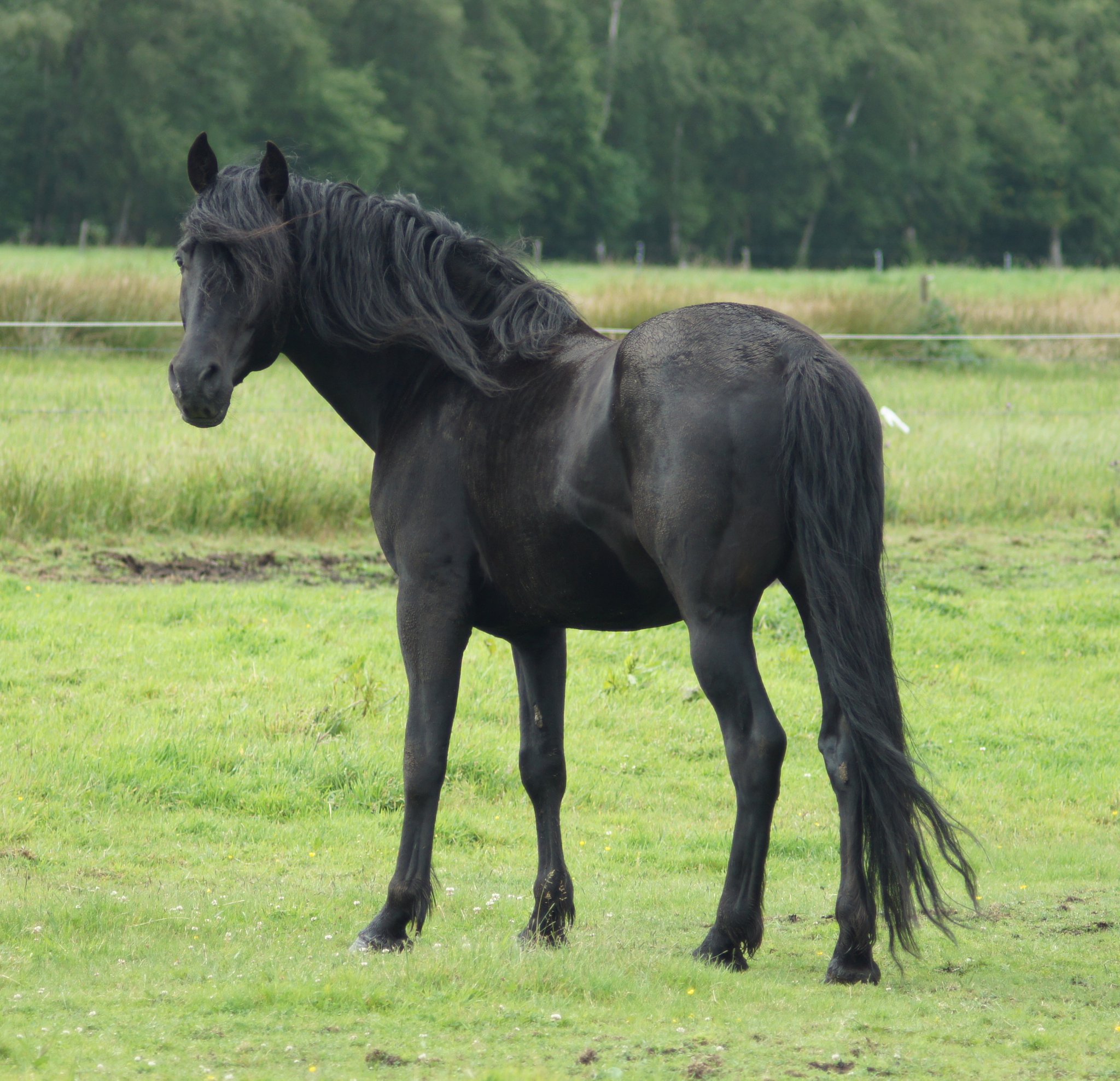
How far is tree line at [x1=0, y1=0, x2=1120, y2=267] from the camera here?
173 feet

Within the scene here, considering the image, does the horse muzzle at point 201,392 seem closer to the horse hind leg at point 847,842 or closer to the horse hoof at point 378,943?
the horse hoof at point 378,943

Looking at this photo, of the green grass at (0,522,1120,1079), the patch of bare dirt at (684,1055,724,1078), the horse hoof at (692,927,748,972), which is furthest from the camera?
the horse hoof at (692,927,748,972)

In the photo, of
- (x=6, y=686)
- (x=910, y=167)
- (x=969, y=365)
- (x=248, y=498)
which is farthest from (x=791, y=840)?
(x=910, y=167)

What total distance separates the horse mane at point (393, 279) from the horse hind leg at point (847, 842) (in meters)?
1.39

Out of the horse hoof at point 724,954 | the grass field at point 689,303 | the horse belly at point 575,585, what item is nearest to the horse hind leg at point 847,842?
the horse hoof at point 724,954

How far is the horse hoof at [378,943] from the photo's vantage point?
14.8 ft

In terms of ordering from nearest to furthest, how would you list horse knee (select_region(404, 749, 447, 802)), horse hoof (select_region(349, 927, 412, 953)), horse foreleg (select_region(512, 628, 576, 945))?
horse hoof (select_region(349, 927, 412, 953))
horse knee (select_region(404, 749, 447, 802))
horse foreleg (select_region(512, 628, 576, 945))

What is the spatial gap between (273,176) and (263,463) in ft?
24.5

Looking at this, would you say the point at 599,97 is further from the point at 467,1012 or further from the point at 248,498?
the point at 467,1012

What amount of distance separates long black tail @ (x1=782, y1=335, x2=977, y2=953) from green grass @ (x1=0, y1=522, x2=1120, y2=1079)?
411 mm

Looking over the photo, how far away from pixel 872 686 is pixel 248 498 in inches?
343

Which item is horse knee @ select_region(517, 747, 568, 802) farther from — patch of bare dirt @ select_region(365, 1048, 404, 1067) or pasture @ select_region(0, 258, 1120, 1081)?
patch of bare dirt @ select_region(365, 1048, 404, 1067)

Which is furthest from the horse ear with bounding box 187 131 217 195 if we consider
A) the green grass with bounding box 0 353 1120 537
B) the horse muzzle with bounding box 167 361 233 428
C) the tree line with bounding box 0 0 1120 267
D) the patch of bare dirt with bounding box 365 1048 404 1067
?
the tree line with bounding box 0 0 1120 267

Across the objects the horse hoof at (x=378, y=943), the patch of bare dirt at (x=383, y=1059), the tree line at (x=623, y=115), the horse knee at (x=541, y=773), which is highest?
the tree line at (x=623, y=115)
